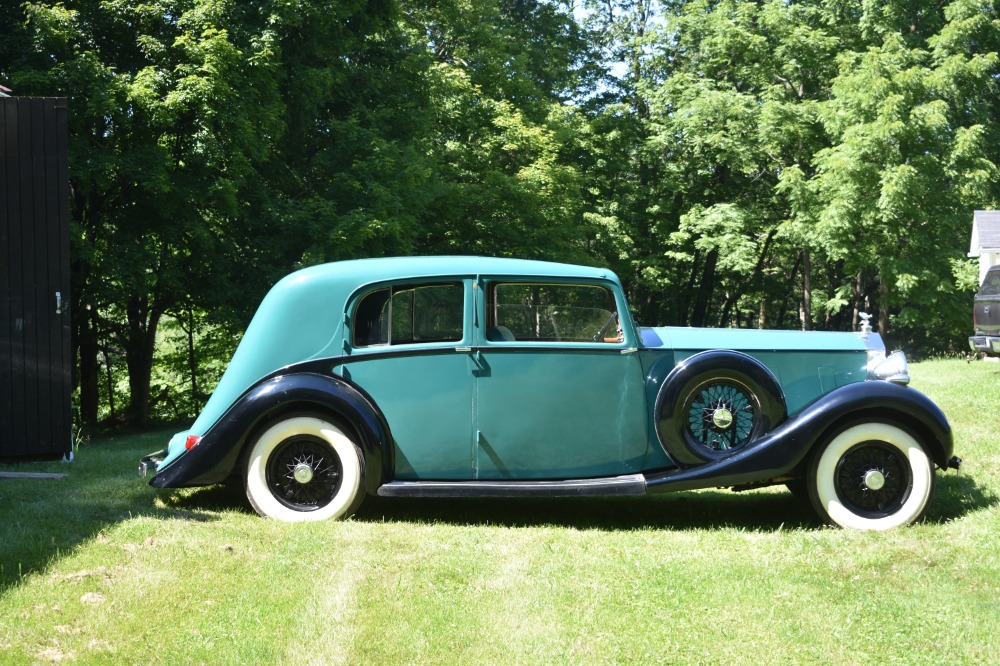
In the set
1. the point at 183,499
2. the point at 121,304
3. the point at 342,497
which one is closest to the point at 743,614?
the point at 342,497

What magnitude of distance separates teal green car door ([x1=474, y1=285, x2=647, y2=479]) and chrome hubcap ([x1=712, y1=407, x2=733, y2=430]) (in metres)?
0.46

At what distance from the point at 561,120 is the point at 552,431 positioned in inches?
927

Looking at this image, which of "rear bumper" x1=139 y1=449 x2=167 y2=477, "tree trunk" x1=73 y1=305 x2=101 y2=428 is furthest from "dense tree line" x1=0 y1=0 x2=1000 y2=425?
"rear bumper" x1=139 y1=449 x2=167 y2=477

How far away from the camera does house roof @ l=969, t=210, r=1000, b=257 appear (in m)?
25.1

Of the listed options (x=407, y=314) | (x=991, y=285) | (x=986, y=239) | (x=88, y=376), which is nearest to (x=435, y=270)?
(x=407, y=314)

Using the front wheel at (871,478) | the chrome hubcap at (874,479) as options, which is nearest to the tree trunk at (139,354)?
the front wheel at (871,478)

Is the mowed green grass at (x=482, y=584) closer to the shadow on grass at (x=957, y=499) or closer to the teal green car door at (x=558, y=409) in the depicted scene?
the shadow on grass at (x=957, y=499)

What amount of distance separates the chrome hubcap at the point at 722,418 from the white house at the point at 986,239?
69.0 ft

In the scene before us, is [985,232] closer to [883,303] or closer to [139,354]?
[883,303]

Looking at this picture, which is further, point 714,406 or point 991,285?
point 991,285

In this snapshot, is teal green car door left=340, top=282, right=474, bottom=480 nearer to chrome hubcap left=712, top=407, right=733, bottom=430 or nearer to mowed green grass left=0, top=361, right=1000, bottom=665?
mowed green grass left=0, top=361, right=1000, bottom=665

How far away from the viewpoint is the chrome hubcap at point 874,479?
6.27 m

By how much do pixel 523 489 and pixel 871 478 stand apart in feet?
7.32

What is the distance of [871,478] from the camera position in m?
6.27
